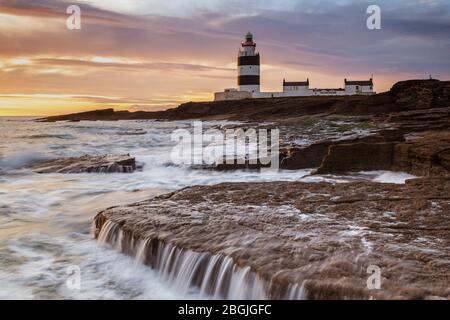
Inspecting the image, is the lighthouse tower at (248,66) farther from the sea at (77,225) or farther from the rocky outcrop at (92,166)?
the rocky outcrop at (92,166)

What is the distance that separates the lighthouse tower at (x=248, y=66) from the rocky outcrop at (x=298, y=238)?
48713 millimetres

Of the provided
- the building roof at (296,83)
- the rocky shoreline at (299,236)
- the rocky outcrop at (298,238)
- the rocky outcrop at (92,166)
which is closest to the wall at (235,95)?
the building roof at (296,83)

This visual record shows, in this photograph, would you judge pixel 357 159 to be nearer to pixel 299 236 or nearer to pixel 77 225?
pixel 299 236

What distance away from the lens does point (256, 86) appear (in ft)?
179

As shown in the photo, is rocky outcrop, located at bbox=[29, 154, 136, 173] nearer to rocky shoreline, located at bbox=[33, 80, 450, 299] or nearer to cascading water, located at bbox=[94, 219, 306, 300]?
rocky shoreline, located at bbox=[33, 80, 450, 299]

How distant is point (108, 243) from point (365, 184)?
3.55 meters

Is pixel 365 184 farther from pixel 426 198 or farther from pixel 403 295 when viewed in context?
pixel 403 295

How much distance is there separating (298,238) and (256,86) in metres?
51.4

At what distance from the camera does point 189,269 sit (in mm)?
4250

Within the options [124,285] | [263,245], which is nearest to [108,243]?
[124,285]

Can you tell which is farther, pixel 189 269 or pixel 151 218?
pixel 151 218

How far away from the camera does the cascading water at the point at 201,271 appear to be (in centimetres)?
361

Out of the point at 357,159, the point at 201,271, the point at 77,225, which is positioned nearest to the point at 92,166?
the point at 77,225
